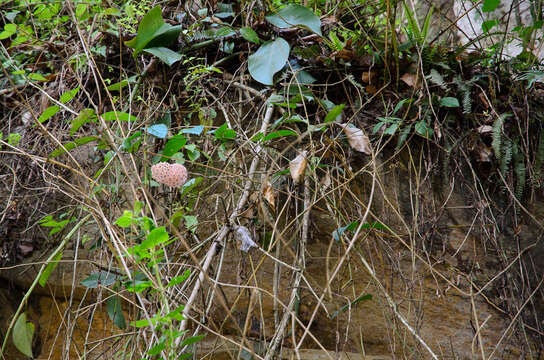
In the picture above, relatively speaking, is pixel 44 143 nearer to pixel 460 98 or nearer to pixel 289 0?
→ pixel 289 0

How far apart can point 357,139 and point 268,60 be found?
40 centimetres

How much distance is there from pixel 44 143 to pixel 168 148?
32.1 inches

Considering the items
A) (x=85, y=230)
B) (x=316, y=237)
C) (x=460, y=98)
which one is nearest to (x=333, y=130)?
(x=316, y=237)

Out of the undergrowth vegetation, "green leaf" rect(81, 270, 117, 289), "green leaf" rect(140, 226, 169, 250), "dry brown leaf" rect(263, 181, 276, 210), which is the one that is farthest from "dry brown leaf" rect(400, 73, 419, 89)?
"green leaf" rect(81, 270, 117, 289)

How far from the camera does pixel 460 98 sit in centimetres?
145

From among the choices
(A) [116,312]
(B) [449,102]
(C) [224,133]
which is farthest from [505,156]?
(A) [116,312]

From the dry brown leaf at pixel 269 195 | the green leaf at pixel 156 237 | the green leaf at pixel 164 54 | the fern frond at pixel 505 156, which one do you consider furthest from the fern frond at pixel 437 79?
the green leaf at pixel 156 237

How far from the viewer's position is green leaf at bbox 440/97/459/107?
4.58ft

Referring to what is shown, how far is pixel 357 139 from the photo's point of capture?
4.25ft

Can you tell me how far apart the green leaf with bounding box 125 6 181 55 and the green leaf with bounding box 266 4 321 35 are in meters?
0.34

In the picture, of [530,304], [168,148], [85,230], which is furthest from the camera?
[85,230]

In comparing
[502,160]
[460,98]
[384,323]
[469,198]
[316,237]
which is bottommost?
[384,323]

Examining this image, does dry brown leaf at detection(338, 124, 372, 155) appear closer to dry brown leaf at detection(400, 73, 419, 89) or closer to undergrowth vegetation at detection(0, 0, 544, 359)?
undergrowth vegetation at detection(0, 0, 544, 359)

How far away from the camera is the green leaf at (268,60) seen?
1.33 meters
